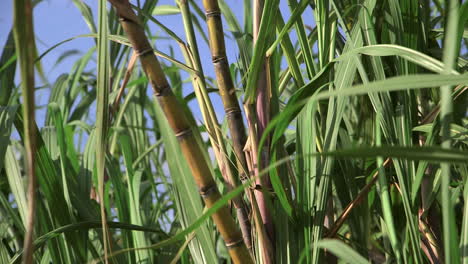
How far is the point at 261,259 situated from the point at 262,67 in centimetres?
16

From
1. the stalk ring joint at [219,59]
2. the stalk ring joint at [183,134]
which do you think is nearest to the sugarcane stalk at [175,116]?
the stalk ring joint at [183,134]

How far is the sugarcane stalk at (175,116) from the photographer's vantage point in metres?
0.35

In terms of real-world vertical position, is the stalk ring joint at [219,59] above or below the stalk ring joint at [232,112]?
above

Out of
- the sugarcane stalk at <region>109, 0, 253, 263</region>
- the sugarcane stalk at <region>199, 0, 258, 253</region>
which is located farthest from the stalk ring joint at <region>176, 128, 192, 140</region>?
the sugarcane stalk at <region>199, 0, 258, 253</region>

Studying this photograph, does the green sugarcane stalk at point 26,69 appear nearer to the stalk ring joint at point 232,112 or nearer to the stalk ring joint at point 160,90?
the stalk ring joint at point 160,90

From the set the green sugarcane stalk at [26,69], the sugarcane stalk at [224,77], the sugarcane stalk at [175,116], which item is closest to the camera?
the green sugarcane stalk at [26,69]

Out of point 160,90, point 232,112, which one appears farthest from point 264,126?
point 160,90

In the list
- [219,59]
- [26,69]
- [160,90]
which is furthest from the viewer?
[219,59]

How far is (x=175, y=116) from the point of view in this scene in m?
0.36

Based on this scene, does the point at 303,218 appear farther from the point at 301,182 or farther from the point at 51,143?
the point at 51,143

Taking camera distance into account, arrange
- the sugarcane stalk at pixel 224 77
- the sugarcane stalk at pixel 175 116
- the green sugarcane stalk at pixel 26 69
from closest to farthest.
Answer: the green sugarcane stalk at pixel 26 69 → the sugarcane stalk at pixel 175 116 → the sugarcane stalk at pixel 224 77

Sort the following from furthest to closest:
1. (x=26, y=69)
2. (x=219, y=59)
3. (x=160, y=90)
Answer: (x=219, y=59)
(x=160, y=90)
(x=26, y=69)

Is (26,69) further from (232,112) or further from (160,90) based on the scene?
(232,112)

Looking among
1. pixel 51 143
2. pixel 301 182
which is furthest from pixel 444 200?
pixel 51 143
